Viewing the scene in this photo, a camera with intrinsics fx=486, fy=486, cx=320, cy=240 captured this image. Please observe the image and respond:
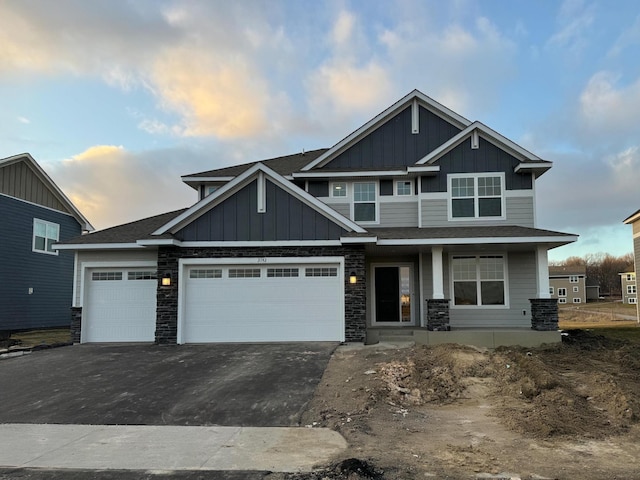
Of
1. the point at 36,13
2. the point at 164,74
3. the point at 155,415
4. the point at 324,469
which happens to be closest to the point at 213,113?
the point at 164,74

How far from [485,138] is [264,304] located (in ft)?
28.7

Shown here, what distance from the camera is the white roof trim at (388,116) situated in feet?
53.8

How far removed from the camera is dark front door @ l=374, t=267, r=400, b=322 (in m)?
16.1

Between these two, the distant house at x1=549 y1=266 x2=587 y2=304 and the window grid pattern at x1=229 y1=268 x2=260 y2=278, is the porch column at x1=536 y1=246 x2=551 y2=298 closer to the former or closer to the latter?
the window grid pattern at x1=229 y1=268 x2=260 y2=278

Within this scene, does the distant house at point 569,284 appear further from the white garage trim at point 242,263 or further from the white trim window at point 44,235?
the white trim window at point 44,235

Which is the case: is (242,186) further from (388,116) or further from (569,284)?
(569,284)

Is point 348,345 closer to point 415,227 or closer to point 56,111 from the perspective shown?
point 415,227

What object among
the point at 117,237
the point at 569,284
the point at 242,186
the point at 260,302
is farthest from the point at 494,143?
the point at 569,284

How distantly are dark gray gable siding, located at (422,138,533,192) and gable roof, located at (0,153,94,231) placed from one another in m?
16.8

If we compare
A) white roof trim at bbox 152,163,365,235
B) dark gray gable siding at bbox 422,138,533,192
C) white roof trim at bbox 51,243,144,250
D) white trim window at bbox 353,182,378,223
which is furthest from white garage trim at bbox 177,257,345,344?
dark gray gable siding at bbox 422,138,533,192

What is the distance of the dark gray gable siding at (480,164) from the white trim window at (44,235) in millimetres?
17121

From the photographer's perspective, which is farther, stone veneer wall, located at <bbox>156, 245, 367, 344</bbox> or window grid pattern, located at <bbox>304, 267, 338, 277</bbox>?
window grid pattern, located at <bbox>304, 267, 338, 277</bbox>

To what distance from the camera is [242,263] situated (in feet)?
45.8

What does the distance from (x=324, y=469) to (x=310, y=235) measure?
8936 mm
